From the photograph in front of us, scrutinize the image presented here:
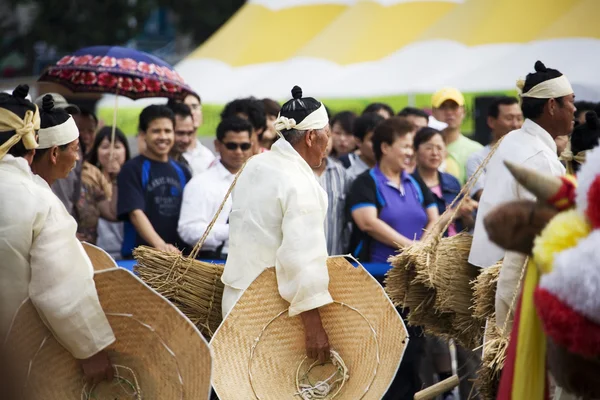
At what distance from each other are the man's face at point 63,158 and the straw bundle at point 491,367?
220 centimetres

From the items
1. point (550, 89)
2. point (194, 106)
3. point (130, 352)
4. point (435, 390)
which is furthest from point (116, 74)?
point (130, 352)

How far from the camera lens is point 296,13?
703 inches

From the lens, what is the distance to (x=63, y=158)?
5301 mm

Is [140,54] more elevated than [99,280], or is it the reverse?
[140,54]

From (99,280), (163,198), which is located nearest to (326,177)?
(163,198)

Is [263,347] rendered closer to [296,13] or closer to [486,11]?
[486,11]

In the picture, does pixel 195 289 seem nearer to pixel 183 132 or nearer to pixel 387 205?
pixel 387 205

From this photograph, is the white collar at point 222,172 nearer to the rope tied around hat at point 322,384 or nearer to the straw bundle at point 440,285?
the straw bundle at point 440,285

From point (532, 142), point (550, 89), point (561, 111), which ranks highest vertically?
point (550, 89)

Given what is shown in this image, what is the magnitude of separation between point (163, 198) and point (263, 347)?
2.62 metres

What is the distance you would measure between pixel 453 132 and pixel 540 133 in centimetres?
424

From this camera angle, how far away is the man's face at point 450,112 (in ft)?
33.1

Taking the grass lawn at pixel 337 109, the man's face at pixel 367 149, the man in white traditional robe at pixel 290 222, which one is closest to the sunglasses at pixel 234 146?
the man's face at pixel 367 149

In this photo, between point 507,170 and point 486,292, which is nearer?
point 507,170
